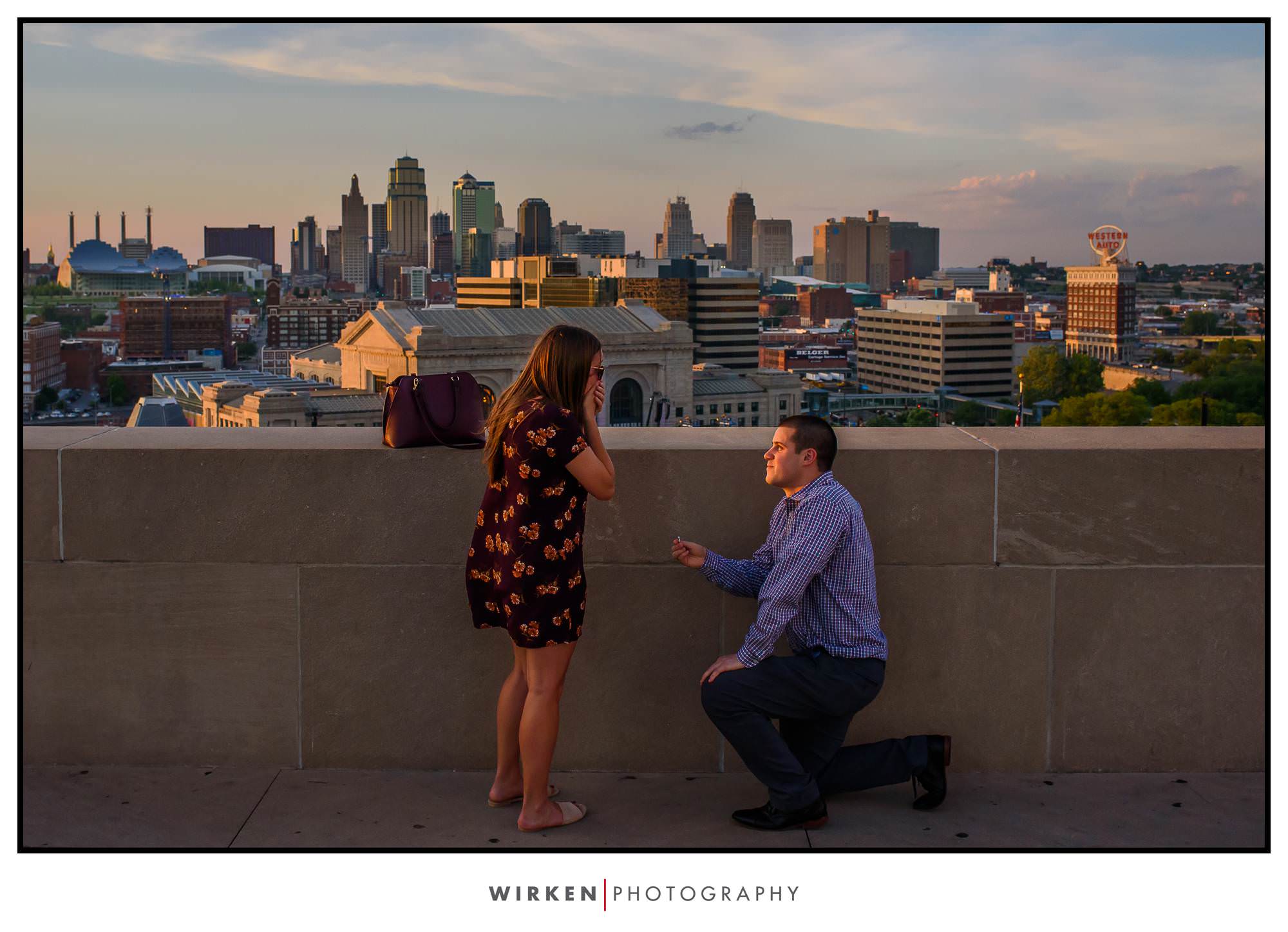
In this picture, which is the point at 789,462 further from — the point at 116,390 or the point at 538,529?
the point at 116,390

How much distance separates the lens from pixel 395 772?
3662mm

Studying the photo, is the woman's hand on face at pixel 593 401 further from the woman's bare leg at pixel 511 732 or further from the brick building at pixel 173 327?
the brick building at pixel 173 327

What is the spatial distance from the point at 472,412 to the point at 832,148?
155m

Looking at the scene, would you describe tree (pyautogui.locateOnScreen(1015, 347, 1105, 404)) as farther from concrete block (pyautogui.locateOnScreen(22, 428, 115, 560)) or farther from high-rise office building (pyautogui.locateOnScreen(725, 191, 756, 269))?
concrete block (pyautogui.locateOnScreen(22, 428, 115, 560))

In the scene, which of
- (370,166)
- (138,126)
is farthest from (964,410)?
(370,166)

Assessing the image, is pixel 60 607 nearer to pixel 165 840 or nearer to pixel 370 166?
pixel 165 840

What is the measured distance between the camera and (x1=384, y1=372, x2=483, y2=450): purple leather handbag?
351 cm

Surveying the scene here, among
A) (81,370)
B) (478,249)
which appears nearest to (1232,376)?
(81,370)

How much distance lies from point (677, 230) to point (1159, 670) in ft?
547

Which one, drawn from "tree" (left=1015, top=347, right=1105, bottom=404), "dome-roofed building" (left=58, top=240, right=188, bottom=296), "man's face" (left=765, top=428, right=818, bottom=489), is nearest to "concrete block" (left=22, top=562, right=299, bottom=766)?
"man's face" (left=765, top=428, right=818, bottom=489)

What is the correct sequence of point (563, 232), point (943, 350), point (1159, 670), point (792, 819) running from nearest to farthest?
point (792, 819) → point (1159, 670) → point (943, 350) → point (563, 232)

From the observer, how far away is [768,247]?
193 metres

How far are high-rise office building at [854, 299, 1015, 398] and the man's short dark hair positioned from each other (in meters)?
122

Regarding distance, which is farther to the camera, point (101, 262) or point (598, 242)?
point (101, 262)
